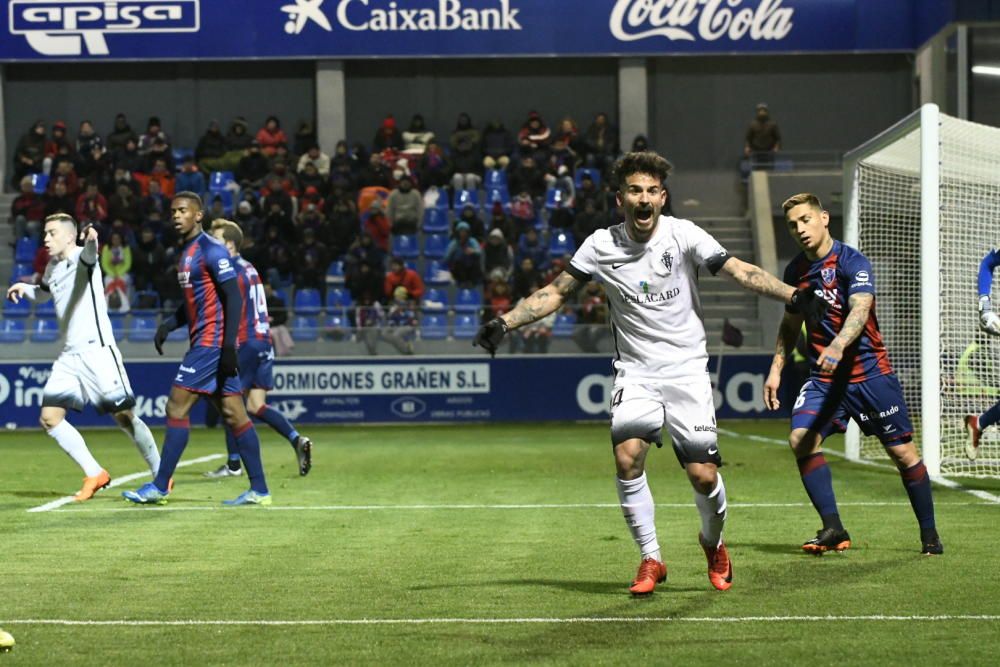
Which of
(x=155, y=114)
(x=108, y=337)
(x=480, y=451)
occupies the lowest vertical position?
(x=480, y=451)

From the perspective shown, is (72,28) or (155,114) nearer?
(72,28)

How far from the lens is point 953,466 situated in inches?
565

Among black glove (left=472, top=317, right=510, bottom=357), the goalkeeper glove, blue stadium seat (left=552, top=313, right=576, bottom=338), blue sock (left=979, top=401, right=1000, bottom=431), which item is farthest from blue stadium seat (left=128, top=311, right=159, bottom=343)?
black glove (left=472, top=317, right=510, bottom=357)

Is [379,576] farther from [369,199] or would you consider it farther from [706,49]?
[706,49]

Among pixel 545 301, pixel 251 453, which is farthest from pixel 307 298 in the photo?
pixel 545 301

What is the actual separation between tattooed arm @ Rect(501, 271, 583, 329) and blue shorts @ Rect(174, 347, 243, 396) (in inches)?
182

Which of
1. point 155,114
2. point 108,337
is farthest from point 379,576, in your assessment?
point 155,114

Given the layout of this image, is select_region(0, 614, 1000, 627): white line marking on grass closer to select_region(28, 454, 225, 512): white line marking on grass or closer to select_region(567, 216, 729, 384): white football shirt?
select_region(567, 216, 729, 384): white football shirt

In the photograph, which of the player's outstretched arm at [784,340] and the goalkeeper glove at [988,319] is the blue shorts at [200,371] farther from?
the goalkeeper glove at [988,319]

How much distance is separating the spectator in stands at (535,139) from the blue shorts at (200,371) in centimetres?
1896

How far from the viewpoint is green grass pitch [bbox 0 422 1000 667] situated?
5.90 metres

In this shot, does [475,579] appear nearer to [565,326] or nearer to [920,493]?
[920,493]

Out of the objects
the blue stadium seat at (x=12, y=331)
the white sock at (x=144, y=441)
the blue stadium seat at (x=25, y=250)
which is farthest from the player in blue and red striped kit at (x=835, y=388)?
the blue stadium seat at (x=25, y=250)

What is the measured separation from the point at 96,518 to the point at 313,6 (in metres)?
21.9
